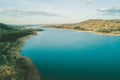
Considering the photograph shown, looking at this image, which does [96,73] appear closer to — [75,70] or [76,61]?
[75,70]

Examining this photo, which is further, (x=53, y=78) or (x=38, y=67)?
(x=38, y=67)

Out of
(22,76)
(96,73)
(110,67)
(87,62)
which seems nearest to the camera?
(22,76)

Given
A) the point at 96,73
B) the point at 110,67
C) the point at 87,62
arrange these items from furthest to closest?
the point at 87,62
the point at 110,67
the point at 96,73

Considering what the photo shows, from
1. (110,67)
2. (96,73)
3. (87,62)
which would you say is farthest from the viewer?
(87,62)

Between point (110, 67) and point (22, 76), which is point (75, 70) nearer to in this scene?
point (110, 67)

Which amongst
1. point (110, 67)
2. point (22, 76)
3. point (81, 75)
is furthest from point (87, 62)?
point (22, 76)

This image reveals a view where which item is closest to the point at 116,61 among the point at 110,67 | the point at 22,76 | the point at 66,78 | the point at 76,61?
the point at 110,67

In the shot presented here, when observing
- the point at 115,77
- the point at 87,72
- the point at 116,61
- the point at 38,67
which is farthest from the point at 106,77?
the point at 38,67

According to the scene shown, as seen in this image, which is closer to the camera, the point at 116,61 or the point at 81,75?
the point at 81,75

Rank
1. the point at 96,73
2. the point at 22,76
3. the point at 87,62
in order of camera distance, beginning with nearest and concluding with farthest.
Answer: the point at 22,76
the point at 96,73
the point at 87,62
